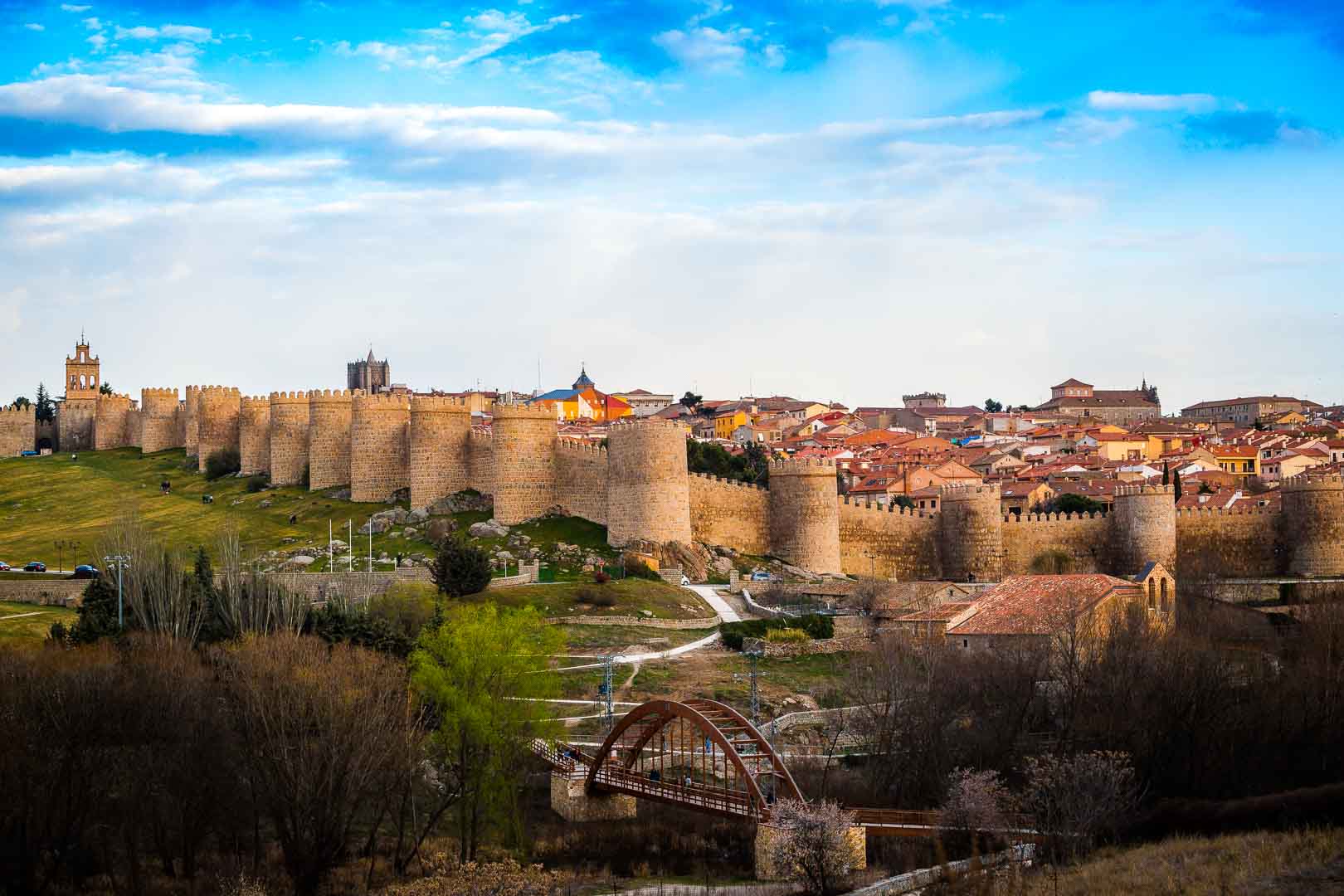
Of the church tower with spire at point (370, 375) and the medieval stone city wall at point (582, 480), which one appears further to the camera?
the church tower with spire at point (370, 375)

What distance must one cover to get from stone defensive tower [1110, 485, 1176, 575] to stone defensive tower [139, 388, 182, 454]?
135 ft

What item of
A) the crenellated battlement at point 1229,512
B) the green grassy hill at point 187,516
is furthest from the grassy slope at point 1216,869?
the crenellated battlement at point 1229,512

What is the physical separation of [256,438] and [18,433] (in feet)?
75.8

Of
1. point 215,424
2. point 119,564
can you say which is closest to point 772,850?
point 119,564

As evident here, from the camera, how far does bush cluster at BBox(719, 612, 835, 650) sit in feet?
145

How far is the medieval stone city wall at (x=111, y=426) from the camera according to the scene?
7806 centimetres

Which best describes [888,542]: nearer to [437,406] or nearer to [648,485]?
[648,485]

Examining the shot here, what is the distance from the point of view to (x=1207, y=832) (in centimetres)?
3008

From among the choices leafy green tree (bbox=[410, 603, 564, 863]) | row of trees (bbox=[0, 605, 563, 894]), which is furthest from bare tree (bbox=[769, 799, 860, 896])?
row of trees (bbox=[0, 605, 563, 894])

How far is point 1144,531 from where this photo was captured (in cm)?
5631

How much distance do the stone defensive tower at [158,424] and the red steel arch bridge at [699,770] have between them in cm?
4305

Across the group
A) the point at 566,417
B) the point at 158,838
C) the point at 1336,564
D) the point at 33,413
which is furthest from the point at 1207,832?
the point at 566,417

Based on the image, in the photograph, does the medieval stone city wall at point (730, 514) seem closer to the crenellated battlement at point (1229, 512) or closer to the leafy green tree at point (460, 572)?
the leafy green tree at point (460, 572)

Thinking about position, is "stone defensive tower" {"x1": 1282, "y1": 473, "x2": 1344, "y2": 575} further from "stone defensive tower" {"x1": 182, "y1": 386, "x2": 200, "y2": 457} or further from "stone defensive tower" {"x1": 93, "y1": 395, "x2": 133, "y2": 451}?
"stone defensive tower" {"x1": 93, "y1": 395, "x2": 133, "y2": 451}
